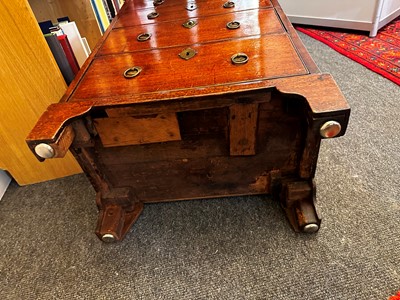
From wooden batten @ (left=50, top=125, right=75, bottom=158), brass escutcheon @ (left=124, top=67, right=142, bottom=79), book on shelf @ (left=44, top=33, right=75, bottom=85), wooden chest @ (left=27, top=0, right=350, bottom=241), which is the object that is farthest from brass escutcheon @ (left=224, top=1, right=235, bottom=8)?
wooden batten @ (left=50, top=125, right=75, bottom=158)

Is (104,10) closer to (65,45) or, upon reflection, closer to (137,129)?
(65,45)

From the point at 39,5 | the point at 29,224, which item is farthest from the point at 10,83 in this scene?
the point at 29,224

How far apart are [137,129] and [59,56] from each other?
0.54 meters

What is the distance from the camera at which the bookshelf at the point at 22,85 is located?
0.94 m

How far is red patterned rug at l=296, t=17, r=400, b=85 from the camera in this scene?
1.69 meters

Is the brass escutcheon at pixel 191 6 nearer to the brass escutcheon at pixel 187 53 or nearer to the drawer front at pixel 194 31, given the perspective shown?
the drawer front at pixel 194 31

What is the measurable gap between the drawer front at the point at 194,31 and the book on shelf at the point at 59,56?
0.20m

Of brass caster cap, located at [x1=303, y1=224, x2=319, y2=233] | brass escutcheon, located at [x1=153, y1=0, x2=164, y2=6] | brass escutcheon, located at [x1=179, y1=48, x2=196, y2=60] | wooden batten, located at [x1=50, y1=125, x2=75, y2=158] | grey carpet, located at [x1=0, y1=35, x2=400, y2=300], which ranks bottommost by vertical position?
grey carpet, located at [x1=0, y1=35, x2=400, y2=300]

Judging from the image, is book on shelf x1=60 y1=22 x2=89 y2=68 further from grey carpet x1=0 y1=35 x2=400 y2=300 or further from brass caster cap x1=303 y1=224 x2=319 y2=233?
brass caster cap x1=303 y1=224 x2=319 y2=233

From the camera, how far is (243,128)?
81cm

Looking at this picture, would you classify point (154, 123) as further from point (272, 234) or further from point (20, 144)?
point (20, 144)

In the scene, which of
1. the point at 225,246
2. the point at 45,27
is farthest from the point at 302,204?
the point at 45,27

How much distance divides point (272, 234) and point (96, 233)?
1.94ft

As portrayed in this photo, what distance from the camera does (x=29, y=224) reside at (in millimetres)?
1142
